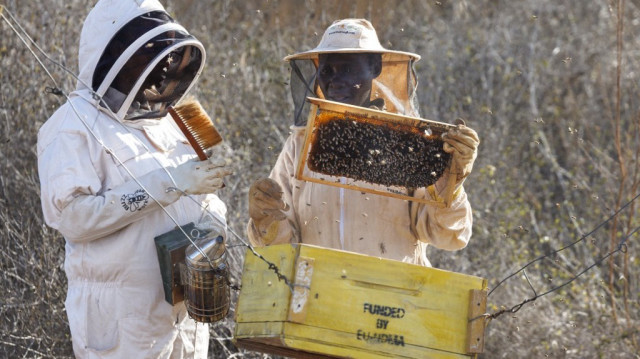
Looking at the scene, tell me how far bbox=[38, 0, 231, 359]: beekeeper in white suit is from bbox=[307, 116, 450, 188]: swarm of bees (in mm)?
417

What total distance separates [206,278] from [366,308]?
669 millimetres

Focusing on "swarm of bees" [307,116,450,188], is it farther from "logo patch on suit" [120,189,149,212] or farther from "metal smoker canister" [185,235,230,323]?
"logo patch on suit" [120,189,149,212]

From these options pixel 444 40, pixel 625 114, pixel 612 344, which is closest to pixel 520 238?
pixel 612 344

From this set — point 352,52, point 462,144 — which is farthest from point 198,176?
point 462,144

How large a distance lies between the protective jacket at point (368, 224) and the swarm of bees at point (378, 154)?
89 millimetres

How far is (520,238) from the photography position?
6.39 meters

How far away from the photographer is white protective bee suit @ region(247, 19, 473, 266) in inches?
Answer: 128

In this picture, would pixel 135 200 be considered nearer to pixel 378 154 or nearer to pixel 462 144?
pixel 378 154

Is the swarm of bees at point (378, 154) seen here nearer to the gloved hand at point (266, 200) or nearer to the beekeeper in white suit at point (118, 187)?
the gloved hand at point (266, 200)

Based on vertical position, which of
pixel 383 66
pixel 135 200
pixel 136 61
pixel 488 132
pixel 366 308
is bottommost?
pixel 366 308

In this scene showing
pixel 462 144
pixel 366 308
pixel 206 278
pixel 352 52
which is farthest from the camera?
pixel 352 52

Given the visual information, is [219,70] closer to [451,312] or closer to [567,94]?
[567,94]

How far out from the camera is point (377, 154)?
Answer: 3209 millimetres

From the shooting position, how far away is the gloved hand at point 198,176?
3.17 m
